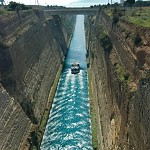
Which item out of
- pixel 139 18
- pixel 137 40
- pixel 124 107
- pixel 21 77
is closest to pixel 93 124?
pixel 21 77

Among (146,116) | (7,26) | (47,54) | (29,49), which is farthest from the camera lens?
(47,54)

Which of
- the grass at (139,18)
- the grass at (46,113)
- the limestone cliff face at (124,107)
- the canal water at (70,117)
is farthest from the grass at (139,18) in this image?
the grass at (46,113)

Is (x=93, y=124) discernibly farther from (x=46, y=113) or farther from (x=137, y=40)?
(x=137, y=40)

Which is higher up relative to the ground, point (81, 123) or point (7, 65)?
point (7, 65)

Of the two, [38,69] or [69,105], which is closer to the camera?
[69,105]

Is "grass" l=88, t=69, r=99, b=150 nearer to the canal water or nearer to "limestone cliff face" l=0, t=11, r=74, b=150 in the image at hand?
the canal water

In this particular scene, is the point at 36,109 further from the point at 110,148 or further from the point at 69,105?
the point at 110,148

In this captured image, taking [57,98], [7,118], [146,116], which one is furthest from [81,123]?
[146,116]
